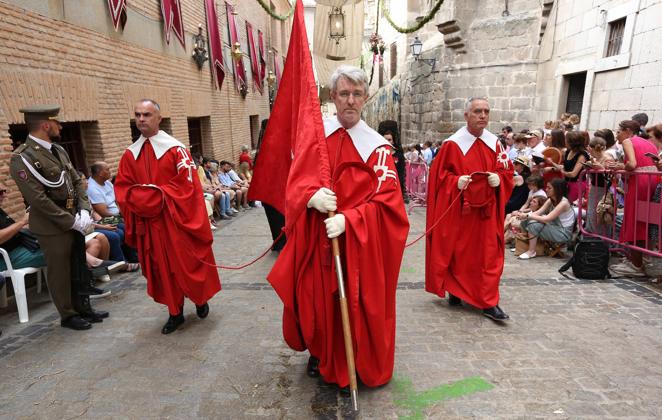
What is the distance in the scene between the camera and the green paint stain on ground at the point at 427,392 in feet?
8.51

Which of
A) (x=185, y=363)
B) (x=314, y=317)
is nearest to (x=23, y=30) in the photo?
(x=185, y=363)

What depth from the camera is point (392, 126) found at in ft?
27.6

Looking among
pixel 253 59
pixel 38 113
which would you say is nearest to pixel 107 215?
pixel 38 113

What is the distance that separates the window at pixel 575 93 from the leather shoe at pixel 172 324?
10093mm

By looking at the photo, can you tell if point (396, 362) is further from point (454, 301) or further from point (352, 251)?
point (454, 301)

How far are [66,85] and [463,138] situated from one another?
537 cm

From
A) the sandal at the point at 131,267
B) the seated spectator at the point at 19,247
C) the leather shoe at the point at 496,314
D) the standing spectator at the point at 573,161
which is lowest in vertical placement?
the sandal at the point at 131,267

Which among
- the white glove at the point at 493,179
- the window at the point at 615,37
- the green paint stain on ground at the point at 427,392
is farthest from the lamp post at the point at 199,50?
the green paint stain on ground at the point at 427,392

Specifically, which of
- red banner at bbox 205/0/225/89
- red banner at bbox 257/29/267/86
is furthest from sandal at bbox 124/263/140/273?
red banner at bbox 257/29/267/86

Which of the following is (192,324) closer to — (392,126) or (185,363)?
(185,363)

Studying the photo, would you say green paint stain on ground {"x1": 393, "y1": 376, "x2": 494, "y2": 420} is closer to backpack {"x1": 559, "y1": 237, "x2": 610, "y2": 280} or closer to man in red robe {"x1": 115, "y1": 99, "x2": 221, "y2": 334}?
man in red robe {"x1": 115, "y1": 99, "x2": 221, "y2": 334}

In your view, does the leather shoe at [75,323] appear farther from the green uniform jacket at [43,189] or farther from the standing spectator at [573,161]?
the standing spectator at [573,161]

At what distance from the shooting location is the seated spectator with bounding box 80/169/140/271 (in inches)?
209

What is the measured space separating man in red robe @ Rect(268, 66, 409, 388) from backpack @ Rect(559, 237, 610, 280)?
3285mm
